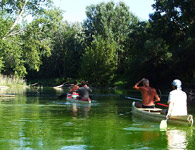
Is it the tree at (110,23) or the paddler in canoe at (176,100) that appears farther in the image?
the tree at (110,23)

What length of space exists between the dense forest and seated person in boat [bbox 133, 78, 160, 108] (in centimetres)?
1735

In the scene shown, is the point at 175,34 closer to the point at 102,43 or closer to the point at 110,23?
the point at 102,43

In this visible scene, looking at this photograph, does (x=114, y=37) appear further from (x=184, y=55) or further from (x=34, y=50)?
(x=34, y=50)

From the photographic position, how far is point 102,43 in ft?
213

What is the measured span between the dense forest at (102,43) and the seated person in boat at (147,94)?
17.4m

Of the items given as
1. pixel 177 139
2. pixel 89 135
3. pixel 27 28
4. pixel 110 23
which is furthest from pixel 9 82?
pixel 177 139

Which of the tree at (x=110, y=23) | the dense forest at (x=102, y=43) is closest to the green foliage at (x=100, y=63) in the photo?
the dense forest at (x=102, y=43)

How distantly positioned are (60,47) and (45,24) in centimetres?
4046

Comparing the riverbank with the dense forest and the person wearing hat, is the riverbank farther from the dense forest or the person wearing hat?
the person wearing hat

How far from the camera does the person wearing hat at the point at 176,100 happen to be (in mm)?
11078

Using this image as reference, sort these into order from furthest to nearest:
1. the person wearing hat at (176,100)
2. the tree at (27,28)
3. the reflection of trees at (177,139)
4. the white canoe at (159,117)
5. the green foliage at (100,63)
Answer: the green foliage at (100,63) < the tree at (27,28) < the white canoe at (159,117) < the person wearing hat at (176,100) < the reflection of trees at (177,139)

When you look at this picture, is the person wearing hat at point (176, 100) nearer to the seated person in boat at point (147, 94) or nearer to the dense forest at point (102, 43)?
the seated person in boat at point (147, 94)

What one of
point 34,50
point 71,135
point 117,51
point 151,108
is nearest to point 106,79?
point 117,51

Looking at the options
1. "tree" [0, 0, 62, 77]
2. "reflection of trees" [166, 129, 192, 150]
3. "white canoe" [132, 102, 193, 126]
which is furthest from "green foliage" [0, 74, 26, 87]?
"reflection of trees" [166, 129, 192, 150]
